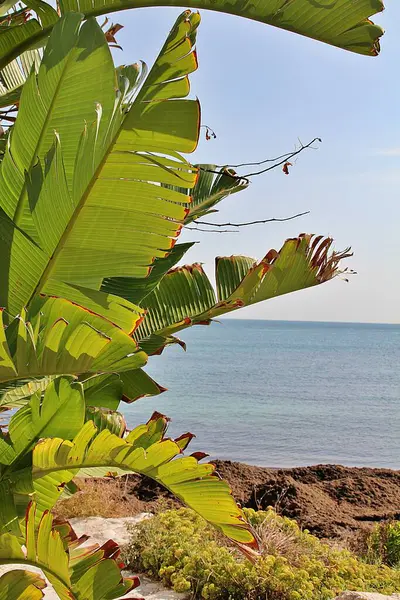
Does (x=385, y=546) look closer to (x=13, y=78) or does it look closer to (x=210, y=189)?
(x=210, y=189)

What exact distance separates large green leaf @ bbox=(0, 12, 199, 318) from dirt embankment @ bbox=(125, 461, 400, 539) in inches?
202

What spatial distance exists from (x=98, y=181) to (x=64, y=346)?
1.63 ft

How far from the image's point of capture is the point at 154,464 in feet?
5.71

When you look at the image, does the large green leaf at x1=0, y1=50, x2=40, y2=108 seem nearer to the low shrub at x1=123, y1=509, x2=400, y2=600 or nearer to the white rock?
the low shrub at x1=123, y1=509, x2=400, y2=600

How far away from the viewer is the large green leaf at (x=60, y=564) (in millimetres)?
1793

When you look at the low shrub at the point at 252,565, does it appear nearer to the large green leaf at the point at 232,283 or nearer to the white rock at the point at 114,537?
the white rock at the point at 114,537

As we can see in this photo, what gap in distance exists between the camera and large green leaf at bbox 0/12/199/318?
5.24 ft

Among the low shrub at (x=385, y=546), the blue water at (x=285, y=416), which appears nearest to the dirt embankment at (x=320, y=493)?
the low shrub at (x=385, y=546)

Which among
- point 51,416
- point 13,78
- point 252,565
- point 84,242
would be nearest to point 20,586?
point 51,416

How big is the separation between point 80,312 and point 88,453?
494mm

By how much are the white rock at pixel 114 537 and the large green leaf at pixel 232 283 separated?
294 centimetres

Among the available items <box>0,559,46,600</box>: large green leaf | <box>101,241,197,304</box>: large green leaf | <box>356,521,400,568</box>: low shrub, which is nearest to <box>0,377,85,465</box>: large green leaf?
<box>0,559,46,600</box>: large green leaf

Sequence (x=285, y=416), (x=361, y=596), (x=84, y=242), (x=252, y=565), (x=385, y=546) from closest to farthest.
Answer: (x=84, y=242), (x=361, y=596), (x=252, y=565), (x=385, y=546), (x=285, y=416)

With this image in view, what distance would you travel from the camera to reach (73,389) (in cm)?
176
